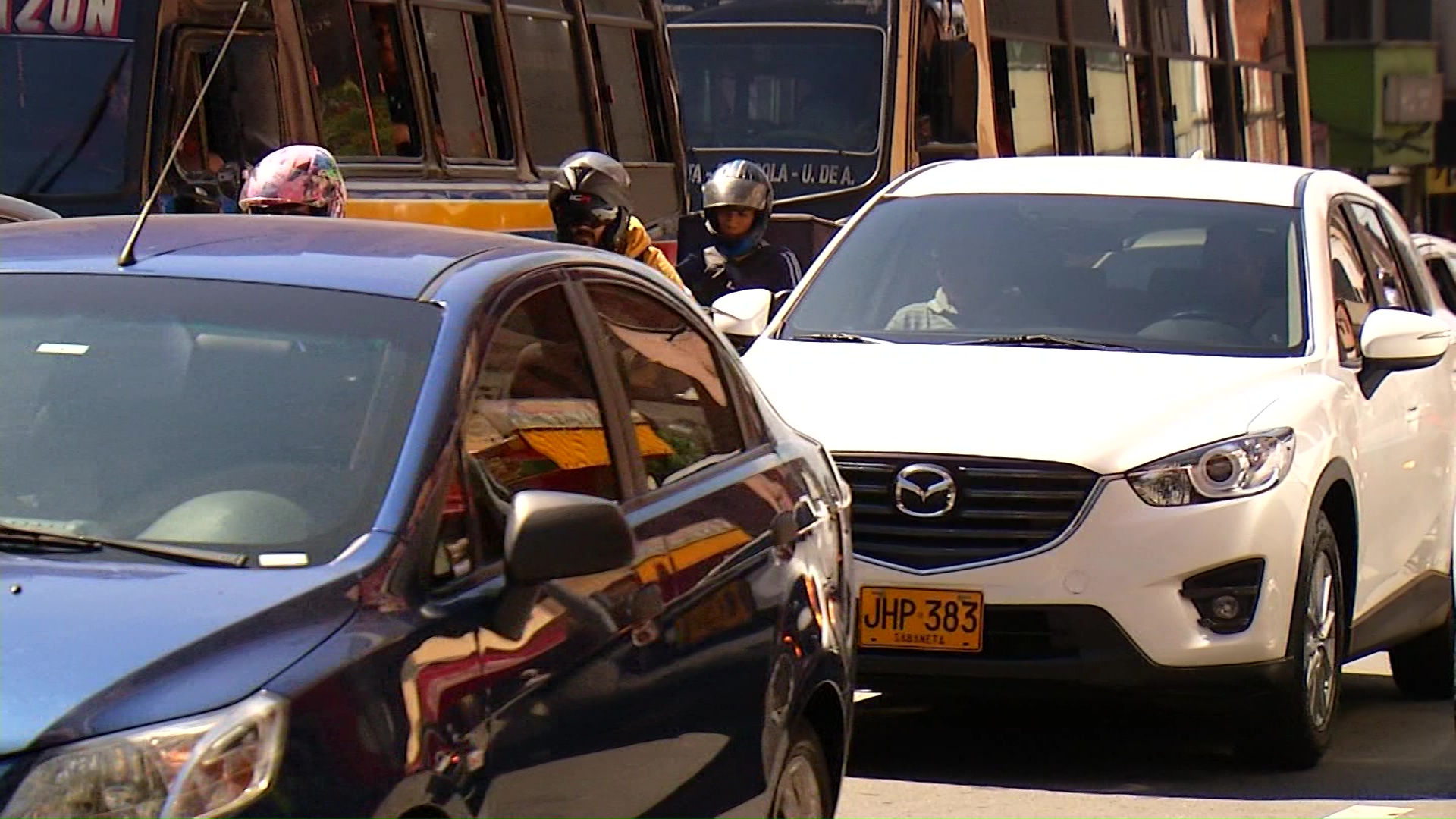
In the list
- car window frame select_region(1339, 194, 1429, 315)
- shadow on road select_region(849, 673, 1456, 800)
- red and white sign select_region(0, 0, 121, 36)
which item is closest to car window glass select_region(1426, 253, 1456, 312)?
car window frame select_region(1339, 194, 1429, 315)

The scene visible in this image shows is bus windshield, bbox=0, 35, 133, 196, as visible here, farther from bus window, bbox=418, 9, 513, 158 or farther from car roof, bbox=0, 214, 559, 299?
car roof, bbox=0, 214, 559, 299

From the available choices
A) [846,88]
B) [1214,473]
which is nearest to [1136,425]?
[1214,473]

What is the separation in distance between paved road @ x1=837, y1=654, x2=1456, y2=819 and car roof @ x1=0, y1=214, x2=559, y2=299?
8.87ft

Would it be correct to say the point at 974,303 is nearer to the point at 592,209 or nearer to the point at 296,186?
the point at 592,209

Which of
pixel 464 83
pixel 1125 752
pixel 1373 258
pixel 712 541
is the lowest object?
pixel 1125 752

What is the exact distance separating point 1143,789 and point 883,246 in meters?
2.38

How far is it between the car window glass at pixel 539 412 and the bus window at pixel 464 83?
775cm

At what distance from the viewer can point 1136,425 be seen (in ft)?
26.4

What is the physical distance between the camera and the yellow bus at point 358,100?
33.9ft

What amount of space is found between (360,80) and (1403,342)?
4.84 meters

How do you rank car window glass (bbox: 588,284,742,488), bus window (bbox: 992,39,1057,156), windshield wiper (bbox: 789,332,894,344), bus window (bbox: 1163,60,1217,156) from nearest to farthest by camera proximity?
car window glass (bbox: 588,284,742,488), windshield wiper (bbox: 789,332,894,344), bus window (bbox: 992,39,1057,156), bus window (bbox: 1163,60,1217,156)

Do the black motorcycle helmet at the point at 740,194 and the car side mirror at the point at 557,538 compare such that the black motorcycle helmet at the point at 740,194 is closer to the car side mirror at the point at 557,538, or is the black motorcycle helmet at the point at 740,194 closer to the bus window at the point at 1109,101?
the car side mirror at the point at 557,538

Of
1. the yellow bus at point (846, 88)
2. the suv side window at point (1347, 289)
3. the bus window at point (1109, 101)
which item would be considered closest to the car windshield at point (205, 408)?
the suv side window at point (1347, 289)

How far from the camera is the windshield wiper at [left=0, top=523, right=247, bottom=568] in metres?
4.26
